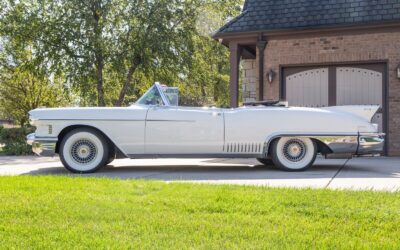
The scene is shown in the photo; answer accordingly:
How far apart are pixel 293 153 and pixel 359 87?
404 cm

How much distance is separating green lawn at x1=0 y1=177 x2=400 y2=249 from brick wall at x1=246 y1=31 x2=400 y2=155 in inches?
237

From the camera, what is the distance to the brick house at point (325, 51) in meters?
9.84

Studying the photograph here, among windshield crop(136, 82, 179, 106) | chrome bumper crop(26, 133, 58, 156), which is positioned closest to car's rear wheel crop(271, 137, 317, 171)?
windshield crop(136, 82, 179, 106)

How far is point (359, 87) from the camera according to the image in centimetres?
1014

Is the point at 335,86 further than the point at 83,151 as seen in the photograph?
Yes

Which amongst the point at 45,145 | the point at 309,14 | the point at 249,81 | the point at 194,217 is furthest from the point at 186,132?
→ the point at 249,81

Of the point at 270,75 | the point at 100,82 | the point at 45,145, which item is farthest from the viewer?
the point at 100,82

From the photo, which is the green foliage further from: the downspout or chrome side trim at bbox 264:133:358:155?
chrome side trim at bbox 264:133:358:155

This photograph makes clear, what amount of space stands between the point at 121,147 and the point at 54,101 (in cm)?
2229

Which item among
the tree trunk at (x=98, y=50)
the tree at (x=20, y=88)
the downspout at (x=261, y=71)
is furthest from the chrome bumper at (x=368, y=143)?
the tree at (x=20, y=88)

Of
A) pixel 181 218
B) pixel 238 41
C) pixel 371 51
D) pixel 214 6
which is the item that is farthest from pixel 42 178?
pixel 214 6

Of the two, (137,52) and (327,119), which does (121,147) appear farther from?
(137,52)

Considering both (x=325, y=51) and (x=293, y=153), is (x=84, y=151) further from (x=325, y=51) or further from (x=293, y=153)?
(x=325, y=51)

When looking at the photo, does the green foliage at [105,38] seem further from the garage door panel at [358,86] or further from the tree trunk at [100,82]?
the garage door panel at [358,86]
